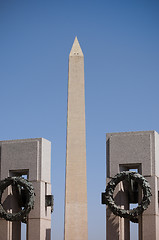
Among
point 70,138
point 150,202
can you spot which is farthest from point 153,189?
point 70,138

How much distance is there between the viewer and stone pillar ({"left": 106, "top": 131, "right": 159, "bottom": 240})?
44.7 metres

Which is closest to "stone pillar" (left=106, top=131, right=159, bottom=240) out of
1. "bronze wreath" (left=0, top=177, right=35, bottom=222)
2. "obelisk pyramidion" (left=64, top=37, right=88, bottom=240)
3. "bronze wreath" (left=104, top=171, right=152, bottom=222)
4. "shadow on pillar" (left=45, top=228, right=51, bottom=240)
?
"bronze wreath" (left=104, top=171, right=152, bottom=222)

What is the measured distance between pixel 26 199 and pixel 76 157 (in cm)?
453

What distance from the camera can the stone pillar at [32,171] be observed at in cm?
4697

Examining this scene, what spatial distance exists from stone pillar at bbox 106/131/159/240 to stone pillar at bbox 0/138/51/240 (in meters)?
4.65

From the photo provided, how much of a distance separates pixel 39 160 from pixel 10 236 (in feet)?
18.5

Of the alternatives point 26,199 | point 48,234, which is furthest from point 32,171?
point 48,234

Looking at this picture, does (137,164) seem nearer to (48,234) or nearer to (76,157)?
(76,157)

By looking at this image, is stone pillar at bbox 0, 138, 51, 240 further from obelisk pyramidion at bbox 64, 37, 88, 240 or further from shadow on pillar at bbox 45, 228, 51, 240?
obelisk pyramidion at bbox 64, 37, 88, 240

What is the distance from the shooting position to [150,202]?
44.5m

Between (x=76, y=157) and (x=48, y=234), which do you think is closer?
(x=76, y=157)

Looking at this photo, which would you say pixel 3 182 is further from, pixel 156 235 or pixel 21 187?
pixel 156 235

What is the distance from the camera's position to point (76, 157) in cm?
4684

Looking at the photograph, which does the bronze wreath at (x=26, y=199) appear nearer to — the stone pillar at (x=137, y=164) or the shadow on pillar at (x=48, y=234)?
the shadow on pillar at (x=48, y=234)
